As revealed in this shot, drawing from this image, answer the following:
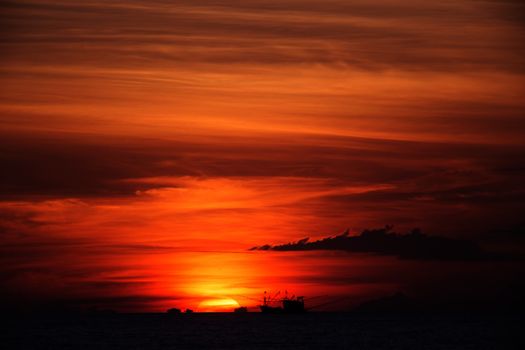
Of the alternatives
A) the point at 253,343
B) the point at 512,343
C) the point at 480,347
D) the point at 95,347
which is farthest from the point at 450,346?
the point at 95,347

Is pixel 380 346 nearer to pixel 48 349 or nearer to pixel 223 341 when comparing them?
pixel 223 341

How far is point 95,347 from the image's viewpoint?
179 meters

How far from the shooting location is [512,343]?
19075cm

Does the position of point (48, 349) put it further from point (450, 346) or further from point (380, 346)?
point (450, 346)

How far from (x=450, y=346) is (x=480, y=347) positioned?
220 inches

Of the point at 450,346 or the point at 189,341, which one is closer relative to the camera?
the point at 450,346

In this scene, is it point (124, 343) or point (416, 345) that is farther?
point (124, 343)

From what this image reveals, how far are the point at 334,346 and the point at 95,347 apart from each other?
150 ft

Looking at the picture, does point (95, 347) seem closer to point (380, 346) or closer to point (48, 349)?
point (48, 349)

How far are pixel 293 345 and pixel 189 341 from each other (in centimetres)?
2794

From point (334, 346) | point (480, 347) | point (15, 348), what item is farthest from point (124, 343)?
point (480, 347)

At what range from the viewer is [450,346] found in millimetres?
178250

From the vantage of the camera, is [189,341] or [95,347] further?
[189,341]

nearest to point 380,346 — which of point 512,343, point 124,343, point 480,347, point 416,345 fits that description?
point 416,345
